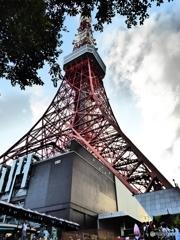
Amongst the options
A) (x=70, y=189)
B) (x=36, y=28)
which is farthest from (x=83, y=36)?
(x=36, y=28)

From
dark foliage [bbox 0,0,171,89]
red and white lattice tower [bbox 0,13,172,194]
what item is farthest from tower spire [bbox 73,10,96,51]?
dark foliage [bbox 0,0,171,89]

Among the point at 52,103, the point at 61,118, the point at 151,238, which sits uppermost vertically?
the point at 52,103

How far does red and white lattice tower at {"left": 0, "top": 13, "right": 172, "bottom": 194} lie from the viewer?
17.3 m

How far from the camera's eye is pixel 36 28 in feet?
16.3

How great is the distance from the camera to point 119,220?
56.5ft

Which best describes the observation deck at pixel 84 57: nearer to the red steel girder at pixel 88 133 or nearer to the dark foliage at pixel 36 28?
the red steel girder at pixel 88 133

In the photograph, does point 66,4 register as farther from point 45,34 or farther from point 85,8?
point 45,34

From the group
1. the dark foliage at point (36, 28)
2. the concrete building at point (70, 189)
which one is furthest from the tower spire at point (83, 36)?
the dark foliage at point (36, 28)

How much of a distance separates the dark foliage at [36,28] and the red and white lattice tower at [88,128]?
1209cm

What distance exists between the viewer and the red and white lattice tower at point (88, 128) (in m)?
17.3

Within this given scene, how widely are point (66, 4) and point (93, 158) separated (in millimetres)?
16123

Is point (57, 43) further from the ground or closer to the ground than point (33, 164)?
closer to the ground

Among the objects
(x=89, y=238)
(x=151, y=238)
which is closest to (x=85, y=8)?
(x=151, y=238)

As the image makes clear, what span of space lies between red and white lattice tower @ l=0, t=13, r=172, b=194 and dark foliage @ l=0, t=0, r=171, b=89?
1209 centimetres
